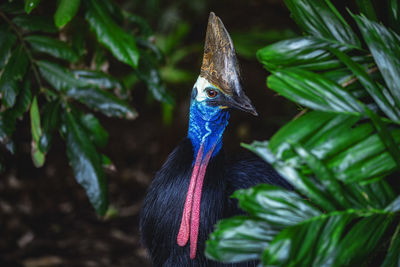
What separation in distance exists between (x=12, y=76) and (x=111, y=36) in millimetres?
371

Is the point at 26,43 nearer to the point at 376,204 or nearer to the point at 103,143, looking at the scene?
the point at 103,143

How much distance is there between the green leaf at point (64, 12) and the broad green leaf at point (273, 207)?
3.02 feet

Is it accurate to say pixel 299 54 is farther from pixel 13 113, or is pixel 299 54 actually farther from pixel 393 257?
pixel 13 113

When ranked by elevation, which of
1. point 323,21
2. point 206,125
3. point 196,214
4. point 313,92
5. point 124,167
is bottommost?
point 124,167

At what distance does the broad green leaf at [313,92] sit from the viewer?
771mm

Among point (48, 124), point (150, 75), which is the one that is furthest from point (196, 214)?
point (150, 75)

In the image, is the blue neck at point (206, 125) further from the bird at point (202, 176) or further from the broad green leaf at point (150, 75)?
the broad green leaf at point (150, 75)

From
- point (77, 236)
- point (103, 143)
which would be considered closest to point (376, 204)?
point (103, 143)

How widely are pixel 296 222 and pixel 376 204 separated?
6.6 inches

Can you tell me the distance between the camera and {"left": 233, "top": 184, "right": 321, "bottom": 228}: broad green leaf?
30.6 inches

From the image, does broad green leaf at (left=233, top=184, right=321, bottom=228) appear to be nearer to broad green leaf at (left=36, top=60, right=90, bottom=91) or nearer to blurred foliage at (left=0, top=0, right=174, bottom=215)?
blurred foliage at (left=0, top=0, right=174, bottom=215)

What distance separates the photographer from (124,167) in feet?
11.7

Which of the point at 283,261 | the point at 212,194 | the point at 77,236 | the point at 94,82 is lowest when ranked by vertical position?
the point at 77,236

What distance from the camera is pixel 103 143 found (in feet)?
5.25
